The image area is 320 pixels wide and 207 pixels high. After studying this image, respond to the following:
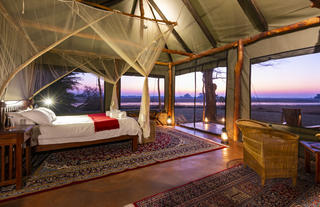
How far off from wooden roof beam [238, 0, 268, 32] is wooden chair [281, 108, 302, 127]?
1776 millimetres

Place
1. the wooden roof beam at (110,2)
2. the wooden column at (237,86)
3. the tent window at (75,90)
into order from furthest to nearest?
the tent window at (75,90) → the wooden roof beam at (110,2) → the wooden column at (237,86)

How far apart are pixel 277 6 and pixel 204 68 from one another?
7.82ft

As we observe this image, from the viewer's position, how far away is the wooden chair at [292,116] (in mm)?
2996

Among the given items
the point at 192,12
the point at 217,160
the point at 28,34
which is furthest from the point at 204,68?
the point at 28,34

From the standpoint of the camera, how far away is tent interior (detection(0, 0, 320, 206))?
2.10m

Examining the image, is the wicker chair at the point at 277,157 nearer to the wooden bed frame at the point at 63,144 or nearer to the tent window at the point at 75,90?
the wooden bed frame at the point at 63,144

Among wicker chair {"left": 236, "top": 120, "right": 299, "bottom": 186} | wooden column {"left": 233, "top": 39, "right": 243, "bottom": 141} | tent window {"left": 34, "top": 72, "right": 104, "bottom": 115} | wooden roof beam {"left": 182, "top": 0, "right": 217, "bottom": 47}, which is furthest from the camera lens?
tent window {"left": 34, "top": 72, "right": 104, "bottom": 115}

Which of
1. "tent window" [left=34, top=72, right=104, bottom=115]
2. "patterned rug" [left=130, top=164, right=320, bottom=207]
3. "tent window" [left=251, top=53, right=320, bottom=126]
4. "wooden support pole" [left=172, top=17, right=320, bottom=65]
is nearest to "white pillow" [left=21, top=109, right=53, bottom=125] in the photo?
"patterned rug" [left=130, top=164, right=320, bottom=207]

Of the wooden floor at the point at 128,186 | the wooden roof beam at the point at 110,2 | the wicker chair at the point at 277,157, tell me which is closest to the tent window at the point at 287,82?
the wicker chair at the point at 277,157

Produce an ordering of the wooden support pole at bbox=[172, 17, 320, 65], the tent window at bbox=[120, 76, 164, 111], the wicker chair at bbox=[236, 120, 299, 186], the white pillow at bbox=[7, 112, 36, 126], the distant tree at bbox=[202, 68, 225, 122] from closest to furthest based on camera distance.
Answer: the wicker chair at bbox=[236, 120, 299, 186] < the white pillow at bbox=[7, 112, 36, 126] < the wooden support pole at bbox=[172, 17, 320, 65] < the tent window at bbox=[120, 76, 164, 111] < the distant tree at bbox=[202, 68, 225, 122]

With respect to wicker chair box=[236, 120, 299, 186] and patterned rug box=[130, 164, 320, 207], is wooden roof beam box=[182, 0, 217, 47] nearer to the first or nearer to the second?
wicker chair box=[236, 120, 299, 186]

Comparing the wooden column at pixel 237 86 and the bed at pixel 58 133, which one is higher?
the wooden column at pixel 237 86

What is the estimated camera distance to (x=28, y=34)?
2084 mm

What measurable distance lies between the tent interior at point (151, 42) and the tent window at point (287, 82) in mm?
71
